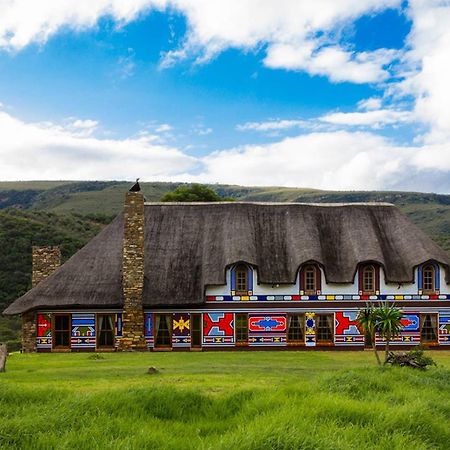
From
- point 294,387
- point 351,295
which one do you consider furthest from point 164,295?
point 294,387

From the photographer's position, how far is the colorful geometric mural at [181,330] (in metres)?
29.3

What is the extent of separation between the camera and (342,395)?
13.7 metres

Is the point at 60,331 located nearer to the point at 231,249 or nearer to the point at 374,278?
the point at 231,249

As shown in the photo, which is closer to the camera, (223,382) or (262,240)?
(223,382)

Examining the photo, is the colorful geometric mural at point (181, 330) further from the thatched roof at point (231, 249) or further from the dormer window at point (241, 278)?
the dormer window at point (241, 278)

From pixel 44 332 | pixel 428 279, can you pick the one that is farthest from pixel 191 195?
pixel 428 279

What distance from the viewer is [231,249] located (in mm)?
29828

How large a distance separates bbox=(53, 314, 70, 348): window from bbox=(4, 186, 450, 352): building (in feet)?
0.15

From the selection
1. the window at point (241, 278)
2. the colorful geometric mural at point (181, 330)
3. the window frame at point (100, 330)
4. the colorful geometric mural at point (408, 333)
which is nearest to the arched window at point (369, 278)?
the colorful geometric mural at point (408, 333)

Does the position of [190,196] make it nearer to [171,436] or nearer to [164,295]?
[164,295]

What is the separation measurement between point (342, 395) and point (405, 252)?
18306 millimetres

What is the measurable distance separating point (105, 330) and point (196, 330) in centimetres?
428

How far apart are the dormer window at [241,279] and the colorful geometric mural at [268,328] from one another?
1.30 m

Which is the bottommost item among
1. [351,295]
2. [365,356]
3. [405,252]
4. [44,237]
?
[365,356]
